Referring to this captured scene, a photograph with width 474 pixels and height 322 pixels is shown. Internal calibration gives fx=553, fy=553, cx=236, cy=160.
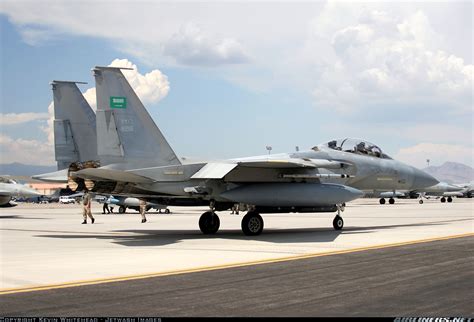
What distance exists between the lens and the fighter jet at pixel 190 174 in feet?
55.3

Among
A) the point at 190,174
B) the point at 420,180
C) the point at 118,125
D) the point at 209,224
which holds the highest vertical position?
the point at 118,125

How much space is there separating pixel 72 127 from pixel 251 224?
28.3 feet

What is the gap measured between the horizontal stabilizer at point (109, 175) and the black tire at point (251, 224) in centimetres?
352

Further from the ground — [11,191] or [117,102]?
[117,102]

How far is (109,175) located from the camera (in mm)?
15734

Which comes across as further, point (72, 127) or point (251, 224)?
point (72, 127)

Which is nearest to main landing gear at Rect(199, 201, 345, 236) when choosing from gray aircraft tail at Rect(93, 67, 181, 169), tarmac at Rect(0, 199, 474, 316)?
tarmac at Rect(0, 199, 474, 316)

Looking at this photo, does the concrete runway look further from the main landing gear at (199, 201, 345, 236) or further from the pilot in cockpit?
the pilot in cockpit

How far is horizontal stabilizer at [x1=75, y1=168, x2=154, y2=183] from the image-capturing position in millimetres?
15539

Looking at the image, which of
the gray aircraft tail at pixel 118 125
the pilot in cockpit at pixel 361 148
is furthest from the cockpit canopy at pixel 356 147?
the gray aircraft tail at pixel 118 125

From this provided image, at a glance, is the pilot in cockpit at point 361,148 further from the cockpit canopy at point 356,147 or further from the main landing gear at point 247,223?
the main landing gear at point 247,223

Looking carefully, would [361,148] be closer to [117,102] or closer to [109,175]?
[117,102]

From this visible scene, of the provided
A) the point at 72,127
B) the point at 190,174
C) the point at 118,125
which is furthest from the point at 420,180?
the point at 72,127

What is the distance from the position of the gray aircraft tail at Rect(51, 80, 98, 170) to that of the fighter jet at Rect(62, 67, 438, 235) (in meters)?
4.59
